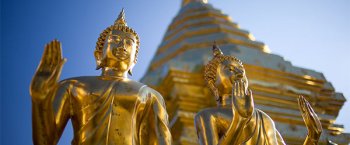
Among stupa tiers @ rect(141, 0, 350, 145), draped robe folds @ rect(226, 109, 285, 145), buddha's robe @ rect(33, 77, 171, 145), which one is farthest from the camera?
stupa tiers @ rect(141, 0, 350, 145)

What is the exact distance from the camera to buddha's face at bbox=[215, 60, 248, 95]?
4.21 m

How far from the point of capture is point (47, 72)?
3.05 metres

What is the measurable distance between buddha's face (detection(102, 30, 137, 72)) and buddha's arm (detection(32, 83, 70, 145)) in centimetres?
45

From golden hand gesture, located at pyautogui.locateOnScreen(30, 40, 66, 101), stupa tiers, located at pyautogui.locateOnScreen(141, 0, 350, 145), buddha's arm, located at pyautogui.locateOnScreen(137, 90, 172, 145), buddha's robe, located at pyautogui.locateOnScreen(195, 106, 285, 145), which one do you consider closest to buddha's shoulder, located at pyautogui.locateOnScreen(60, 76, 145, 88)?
buddha's arm, located at pyautogui.locateOnScreen(137, 90, 172, 145)

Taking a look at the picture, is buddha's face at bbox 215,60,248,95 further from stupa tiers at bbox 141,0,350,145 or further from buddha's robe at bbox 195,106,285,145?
stupa tiers at bbox 141,0,350,145

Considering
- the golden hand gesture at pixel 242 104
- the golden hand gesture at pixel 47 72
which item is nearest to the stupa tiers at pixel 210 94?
the golden hand gesture at pixel 242 104

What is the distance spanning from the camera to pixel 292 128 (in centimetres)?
667

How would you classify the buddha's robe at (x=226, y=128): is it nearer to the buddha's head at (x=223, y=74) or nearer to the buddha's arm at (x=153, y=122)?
the buddha's head at (x=223, y=74)

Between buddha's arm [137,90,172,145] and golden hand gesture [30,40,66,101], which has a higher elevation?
golden hand gesture [30,40,66,101]

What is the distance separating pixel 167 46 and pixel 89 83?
16.0 feet

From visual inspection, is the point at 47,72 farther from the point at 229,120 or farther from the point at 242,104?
the point at 229,120

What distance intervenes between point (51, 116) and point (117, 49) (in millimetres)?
786

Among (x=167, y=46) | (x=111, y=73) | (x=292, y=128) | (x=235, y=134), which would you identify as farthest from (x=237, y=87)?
(x=167, y=46)

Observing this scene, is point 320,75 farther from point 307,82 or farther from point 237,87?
point 237,87
